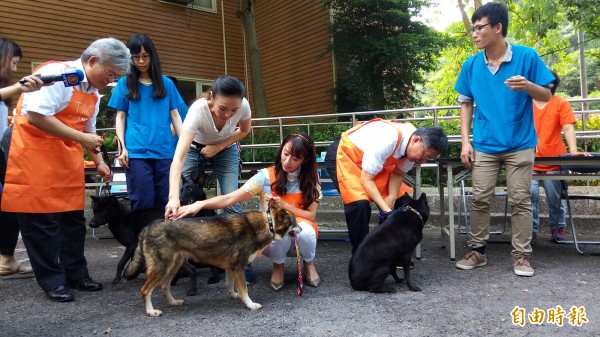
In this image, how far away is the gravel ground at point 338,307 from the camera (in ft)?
8.18

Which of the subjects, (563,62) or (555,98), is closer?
(555,98)

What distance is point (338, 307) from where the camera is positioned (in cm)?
286

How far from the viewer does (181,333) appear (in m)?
2.49

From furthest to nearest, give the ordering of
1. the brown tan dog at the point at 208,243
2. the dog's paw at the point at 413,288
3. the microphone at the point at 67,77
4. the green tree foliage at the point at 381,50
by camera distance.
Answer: the green tree foliage at the point at 381,50, the dog's paw at the point at 413,288, the brown tan dog at the point at 208,243, the microphone at the point at 67,77

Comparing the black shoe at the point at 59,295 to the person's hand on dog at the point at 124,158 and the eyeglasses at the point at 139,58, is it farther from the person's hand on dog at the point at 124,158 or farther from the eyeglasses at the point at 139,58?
the eyeglasses at the point at 139,58

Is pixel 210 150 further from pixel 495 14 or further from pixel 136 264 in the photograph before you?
pixel 495 14

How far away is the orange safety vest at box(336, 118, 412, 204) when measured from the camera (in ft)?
11.4

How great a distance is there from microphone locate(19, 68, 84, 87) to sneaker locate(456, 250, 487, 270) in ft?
11.0

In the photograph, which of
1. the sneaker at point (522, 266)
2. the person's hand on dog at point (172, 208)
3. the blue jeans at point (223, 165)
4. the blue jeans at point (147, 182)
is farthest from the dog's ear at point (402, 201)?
the blue jeans at point (147, 182)

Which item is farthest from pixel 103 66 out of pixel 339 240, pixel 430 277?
pixel 339 240

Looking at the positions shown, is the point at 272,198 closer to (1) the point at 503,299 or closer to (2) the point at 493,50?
(1) the point at 503,299

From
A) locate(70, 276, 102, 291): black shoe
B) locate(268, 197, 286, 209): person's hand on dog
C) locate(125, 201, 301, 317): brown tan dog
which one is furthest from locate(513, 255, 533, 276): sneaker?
locate(70, 276, 102, 291): black shoe

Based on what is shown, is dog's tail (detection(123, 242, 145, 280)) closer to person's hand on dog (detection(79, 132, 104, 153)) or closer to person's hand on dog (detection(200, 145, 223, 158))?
person's hand on dog (detection(79, 132, 104, 153))

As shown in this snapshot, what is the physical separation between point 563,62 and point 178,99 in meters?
17.5
